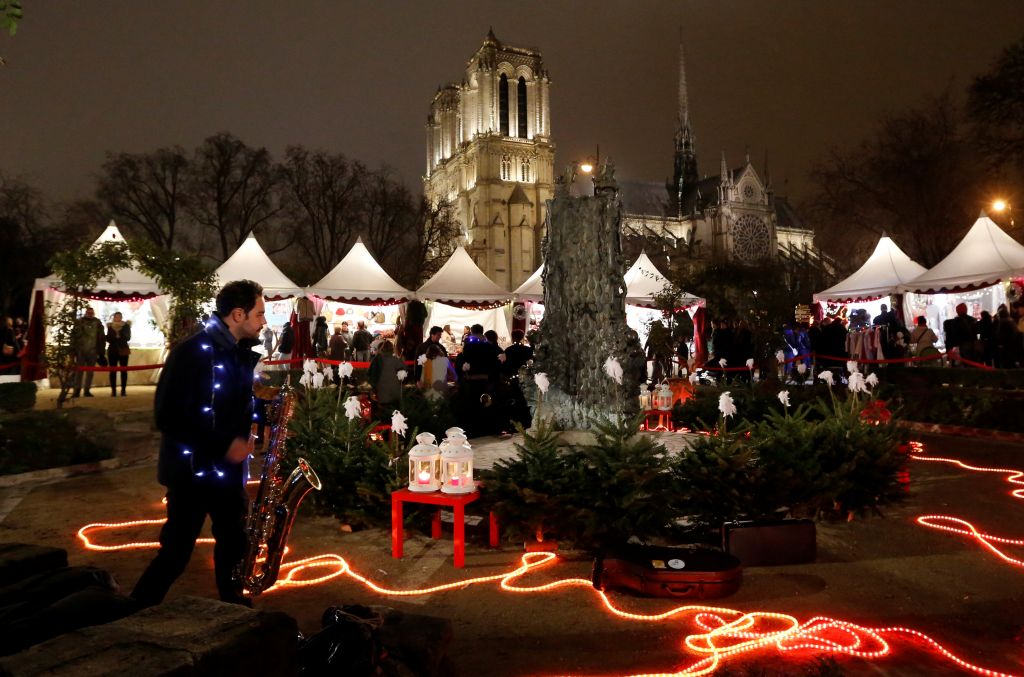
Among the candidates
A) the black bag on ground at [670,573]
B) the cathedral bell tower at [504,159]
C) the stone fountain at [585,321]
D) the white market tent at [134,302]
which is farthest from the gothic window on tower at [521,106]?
the black bag on ground at [670,573]

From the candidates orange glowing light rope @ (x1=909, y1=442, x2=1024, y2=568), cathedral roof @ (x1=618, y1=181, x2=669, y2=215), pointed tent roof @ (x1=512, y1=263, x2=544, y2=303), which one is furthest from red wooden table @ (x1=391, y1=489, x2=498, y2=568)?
cathedral roof @ (x1=618, y1=181, x2=669, y2=215)

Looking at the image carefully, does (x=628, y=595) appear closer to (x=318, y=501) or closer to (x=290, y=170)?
(x=318, y=501)

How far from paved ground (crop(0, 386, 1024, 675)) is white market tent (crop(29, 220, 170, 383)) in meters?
12.6

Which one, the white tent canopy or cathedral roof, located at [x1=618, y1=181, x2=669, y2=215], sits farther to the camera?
cathedral roof, located at [x1=618, y1=181, x2=669, y2=215]

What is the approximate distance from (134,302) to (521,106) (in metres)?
63.8

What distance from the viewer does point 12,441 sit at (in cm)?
944

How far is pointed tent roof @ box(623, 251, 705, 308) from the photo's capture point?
72.8 ft

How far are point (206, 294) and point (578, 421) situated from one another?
1155cm

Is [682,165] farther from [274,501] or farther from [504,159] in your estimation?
[274,501]

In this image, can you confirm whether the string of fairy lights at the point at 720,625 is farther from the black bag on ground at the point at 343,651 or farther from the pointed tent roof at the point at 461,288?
the pointed tent roof at the point at 461,288

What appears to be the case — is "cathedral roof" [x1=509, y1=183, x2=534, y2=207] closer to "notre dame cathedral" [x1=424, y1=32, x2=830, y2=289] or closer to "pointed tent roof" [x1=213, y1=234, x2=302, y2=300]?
"notre dame cathedral" [x1=424, y1=32, x2=830, y2=289]

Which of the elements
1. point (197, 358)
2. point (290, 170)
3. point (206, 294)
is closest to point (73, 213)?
point (290, 170)

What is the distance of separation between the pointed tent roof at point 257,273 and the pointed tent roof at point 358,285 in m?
0.66

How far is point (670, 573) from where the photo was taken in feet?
Answer: 15.0
